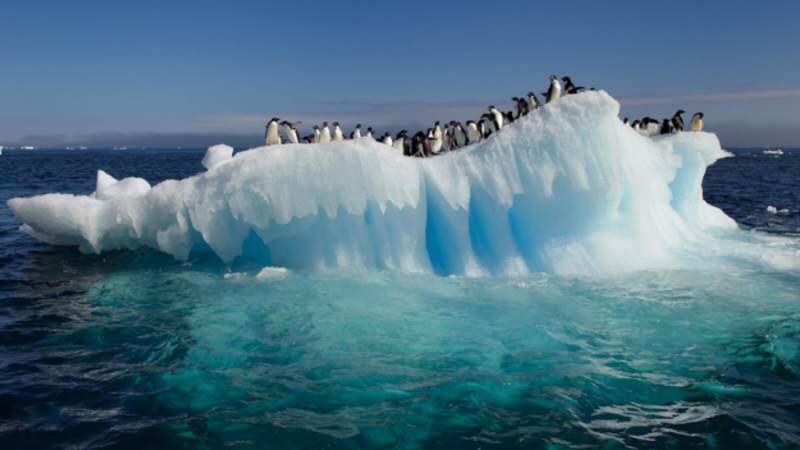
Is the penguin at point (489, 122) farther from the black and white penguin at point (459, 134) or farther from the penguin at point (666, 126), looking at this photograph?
the penguin at point (666, 126)

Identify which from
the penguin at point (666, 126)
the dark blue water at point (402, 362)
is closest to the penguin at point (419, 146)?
the dark blue water at point (402, 362)

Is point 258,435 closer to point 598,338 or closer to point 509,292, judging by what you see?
point 598,338

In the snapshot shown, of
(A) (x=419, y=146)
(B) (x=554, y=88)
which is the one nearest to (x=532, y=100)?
(B) (x=554, y=88)

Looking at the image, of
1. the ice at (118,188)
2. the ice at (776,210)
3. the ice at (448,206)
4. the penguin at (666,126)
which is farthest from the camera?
the ice at (776,210)

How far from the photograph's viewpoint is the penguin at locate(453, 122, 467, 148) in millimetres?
19072

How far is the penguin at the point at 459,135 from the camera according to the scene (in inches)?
751

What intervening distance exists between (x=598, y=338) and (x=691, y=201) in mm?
10306

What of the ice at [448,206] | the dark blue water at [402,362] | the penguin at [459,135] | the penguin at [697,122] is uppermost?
the penguin at [697,122]

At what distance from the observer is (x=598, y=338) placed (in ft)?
27.0

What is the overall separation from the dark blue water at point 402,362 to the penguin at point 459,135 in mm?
8906

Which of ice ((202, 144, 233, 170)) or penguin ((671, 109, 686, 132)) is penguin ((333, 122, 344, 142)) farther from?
penguin ((671, 109, 686, 132))

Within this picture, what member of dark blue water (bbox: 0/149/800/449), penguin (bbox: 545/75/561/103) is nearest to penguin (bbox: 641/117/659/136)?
penguin (bbox: 545/75/561/103)

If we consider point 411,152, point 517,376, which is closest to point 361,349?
point 517,376

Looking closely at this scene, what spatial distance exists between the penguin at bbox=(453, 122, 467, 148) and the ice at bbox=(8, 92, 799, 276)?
22.6 feet
